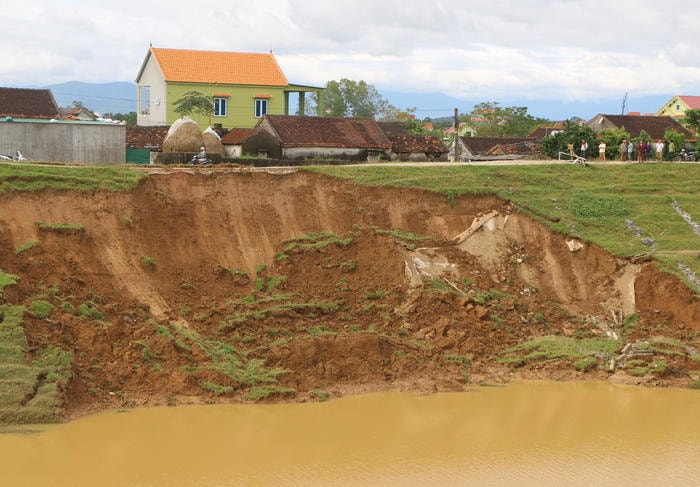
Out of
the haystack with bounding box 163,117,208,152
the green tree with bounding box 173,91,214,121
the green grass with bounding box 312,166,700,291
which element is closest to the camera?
the green grass with bounding box 312,166,700,291

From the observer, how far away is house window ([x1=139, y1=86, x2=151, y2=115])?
44.7m

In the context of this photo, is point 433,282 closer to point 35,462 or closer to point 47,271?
point 47,271

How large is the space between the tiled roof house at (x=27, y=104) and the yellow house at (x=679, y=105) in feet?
157

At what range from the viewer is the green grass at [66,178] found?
2294 centimetres

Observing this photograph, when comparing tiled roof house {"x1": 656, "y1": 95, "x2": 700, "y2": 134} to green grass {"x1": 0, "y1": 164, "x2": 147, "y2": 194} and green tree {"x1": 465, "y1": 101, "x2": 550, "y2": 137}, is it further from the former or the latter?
green grass {"x1": 0, "y1": 164, "x2": 147, "y2": 194}

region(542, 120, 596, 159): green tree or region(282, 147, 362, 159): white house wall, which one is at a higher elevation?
region(542, 120, 596, 159): green tree

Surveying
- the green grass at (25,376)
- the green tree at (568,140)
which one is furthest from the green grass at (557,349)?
the green tree at (568,140)

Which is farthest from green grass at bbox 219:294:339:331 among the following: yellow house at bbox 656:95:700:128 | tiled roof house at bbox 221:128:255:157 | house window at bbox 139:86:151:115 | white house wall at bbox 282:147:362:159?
yellow house at bbox 656:95:700:128

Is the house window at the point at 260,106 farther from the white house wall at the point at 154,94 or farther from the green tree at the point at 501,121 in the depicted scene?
the green tree at the point at 501,121

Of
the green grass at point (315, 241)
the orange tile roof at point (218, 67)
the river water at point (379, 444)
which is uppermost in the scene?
the orange tile roof at point (218, 67)

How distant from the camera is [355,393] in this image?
790 inches

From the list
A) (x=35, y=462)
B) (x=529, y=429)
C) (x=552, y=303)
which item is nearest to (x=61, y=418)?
(x=35, y=462)

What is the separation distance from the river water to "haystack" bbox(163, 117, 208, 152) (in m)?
14.0

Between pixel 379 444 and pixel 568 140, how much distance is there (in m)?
23.5
